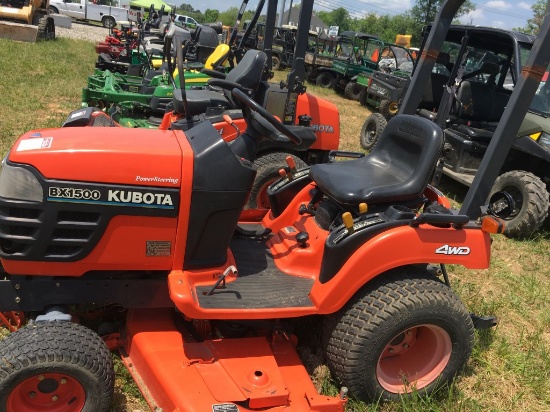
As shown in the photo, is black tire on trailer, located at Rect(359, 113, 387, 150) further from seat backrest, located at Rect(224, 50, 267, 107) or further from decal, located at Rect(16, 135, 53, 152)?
decal, located at Rect(16, 135, 53, 152)

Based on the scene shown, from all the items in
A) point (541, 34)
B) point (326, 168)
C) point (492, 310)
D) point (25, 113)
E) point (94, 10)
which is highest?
point (541, 34)

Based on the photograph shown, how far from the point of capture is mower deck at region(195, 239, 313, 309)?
7.66 feet

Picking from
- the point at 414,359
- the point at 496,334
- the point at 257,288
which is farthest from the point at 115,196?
the point at 496,334

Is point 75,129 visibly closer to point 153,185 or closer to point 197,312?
point 153,185

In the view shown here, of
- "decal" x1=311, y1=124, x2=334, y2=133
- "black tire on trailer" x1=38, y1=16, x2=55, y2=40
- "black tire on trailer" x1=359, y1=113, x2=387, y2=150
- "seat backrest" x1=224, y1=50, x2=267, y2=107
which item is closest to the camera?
"seat backrest" x1=224, y1=50, x2=267, y2=107

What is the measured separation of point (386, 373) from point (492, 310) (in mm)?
1383

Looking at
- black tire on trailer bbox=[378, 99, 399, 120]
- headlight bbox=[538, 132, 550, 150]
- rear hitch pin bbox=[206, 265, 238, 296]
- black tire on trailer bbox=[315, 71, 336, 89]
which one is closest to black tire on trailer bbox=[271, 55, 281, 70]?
black tire on trailer bbox=[315, 71, 336, 89]

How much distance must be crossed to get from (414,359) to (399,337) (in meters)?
0.17

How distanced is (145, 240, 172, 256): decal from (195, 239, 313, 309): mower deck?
24cm

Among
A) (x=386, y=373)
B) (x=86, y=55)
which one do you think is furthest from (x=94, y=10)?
(x=386, y=373)

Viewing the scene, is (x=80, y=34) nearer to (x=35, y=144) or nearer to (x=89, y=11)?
(x=89, y=11)

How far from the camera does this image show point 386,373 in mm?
2635

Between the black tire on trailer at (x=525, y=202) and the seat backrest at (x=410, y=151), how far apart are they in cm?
270

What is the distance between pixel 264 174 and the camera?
14.0 ft
